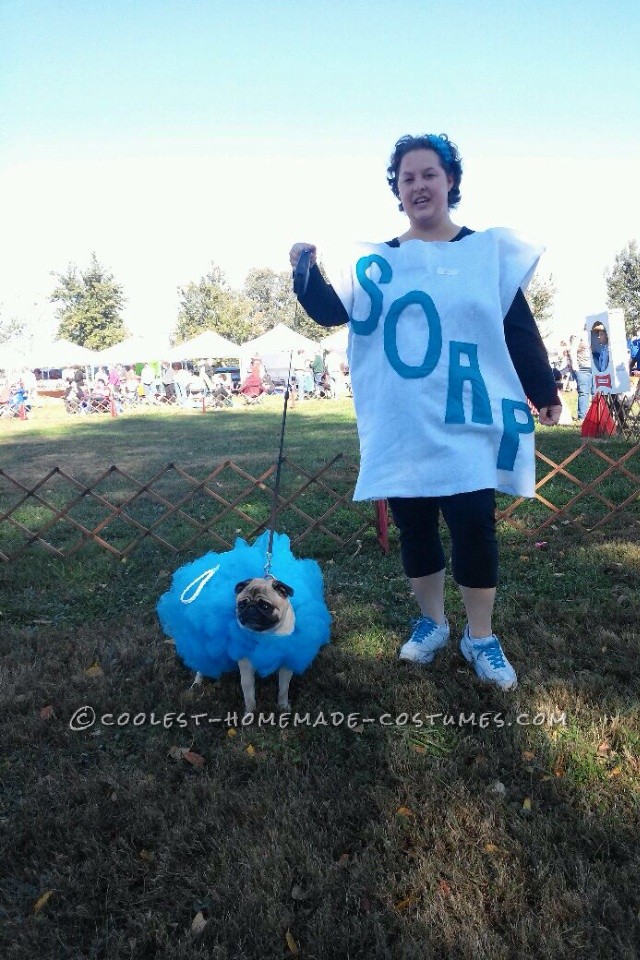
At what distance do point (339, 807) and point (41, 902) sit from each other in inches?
37.1

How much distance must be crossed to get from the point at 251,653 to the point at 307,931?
3.62ft

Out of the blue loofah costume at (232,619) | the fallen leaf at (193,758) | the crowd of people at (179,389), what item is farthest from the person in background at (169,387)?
the fallen leaf at (193,758)

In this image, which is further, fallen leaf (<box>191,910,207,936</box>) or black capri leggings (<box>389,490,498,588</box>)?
black capri leggings (<box>389,490,498,588</box>)

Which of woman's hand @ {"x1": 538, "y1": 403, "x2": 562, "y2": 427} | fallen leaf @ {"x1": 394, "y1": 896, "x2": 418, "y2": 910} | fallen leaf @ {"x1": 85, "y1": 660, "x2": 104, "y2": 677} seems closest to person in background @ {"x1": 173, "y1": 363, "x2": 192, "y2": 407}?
fallen leaf @ {"x1": 85, "y1": 660, "x2": 104, "y2": 677}

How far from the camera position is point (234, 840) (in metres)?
2.06

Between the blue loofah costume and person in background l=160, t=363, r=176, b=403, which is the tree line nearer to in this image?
person in background l=160, t=363, r=176, b=403

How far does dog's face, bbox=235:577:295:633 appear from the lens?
258cm

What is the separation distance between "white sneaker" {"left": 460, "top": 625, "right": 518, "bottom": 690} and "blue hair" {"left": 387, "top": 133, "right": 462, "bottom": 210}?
6.39ft

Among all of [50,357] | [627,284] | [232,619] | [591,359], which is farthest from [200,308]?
[232,619]

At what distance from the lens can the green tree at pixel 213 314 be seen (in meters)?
54.2

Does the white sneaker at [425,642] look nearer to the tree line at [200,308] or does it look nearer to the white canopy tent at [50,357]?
the white canopy tent at [50,357]

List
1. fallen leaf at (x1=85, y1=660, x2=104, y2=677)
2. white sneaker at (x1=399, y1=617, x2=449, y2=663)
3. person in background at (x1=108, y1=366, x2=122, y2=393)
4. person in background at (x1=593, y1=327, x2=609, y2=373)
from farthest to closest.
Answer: person in background at (x1=108, y1=366, x2=122, y2=393) → person in background at (x1=593, y1=327, x2=609, y2=373) → fallen leaf at (x1=85, y1=660, x2=104, y2=677) → white sneaker at (x1=399, y1=617, x2=449, y2=663)

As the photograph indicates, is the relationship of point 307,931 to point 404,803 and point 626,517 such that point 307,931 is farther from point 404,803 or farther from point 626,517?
point 626,517

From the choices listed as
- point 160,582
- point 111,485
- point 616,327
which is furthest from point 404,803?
point 616,327
